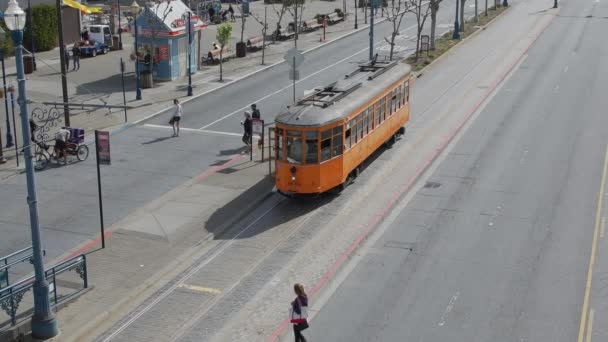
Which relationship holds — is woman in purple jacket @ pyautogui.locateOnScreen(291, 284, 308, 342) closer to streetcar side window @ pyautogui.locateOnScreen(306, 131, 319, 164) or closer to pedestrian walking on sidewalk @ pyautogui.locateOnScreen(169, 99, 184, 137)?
streetcar side window @ pyautogui.locateOnScreen(306, 131, 319, 164)

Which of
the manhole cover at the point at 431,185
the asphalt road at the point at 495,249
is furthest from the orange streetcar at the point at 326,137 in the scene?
the asphalt road at the point at 495,249

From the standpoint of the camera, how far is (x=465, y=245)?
22625mm

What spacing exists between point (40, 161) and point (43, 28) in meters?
27.6

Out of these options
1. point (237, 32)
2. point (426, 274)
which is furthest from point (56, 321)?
point (237, 32)

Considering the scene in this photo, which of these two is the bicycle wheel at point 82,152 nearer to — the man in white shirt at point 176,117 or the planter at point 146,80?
the man in white shirt at point 176,117

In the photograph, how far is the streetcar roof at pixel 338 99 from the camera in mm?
24906

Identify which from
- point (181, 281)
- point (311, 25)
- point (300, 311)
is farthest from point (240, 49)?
point (300, 311)

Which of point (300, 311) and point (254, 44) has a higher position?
point (254, 44)

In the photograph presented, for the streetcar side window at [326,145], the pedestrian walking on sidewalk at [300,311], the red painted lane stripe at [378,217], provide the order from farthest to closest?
the streetcar side window at [326,145]
the red painted lane stripe at [378,217]
the pedestrian walking on sidewalk at [300,311]

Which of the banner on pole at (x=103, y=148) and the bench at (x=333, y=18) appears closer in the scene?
the banner on pole at (x=103, y=148)

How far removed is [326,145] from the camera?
25234 millimetres

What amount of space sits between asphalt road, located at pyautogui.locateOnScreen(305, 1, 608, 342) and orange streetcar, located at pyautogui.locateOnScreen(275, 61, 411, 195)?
2508 mm

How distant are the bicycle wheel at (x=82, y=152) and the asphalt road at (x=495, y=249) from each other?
42.8ft

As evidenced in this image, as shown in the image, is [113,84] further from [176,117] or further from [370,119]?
[370,119]
